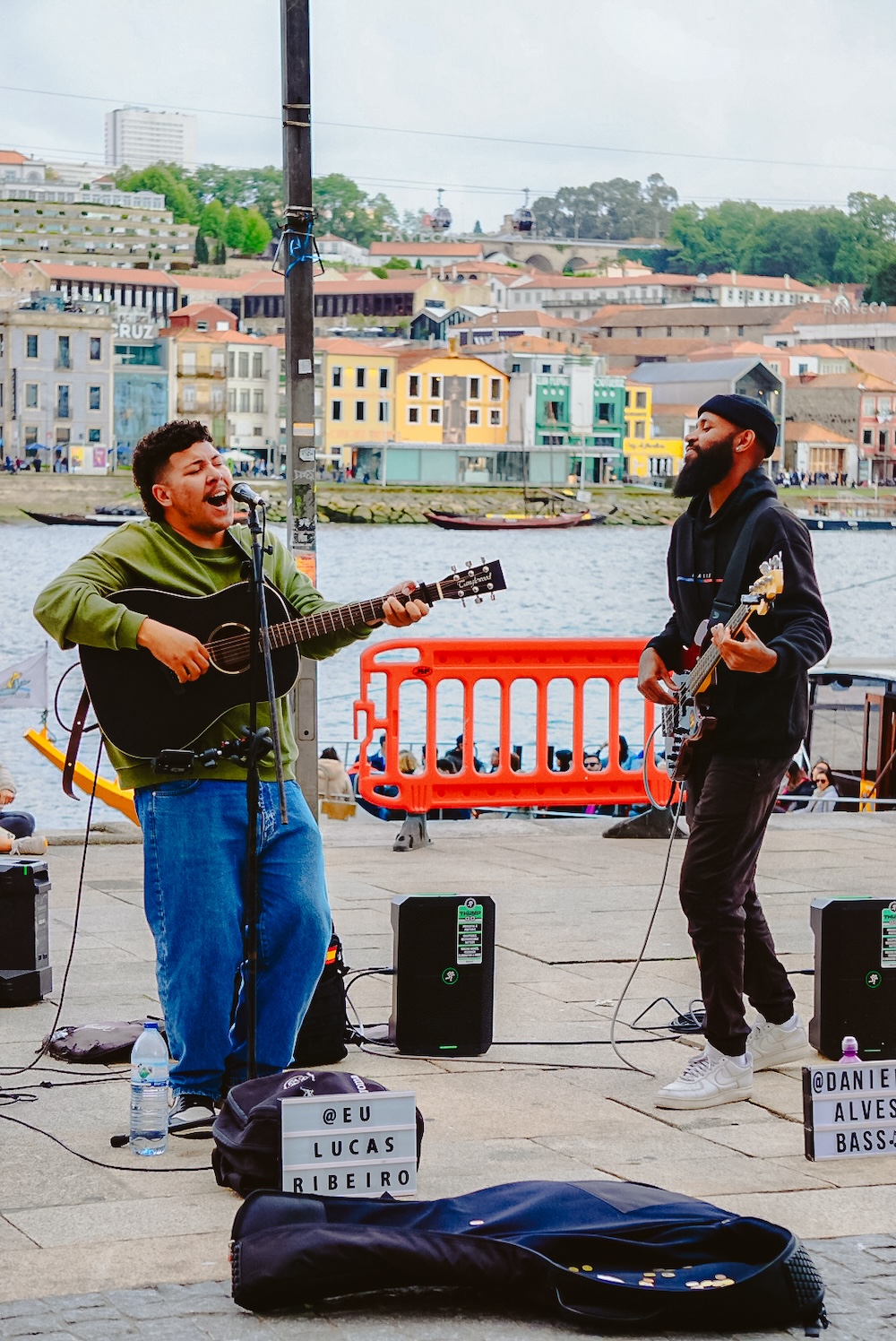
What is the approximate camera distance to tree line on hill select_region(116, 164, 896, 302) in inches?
5979

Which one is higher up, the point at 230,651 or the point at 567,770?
the point at 230,651

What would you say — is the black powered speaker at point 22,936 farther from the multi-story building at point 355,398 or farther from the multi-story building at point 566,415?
the multi-story building at point 355,398

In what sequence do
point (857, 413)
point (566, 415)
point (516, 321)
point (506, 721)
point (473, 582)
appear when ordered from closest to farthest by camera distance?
point (473, 582)
point (506, 721)
point (857, 413)
point (566, 415)
point (516, 321)

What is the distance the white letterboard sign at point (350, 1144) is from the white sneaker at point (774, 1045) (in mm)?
1870

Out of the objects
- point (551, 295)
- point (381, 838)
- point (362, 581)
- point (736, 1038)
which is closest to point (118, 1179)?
point (736, 1038)

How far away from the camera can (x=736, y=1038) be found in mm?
5582

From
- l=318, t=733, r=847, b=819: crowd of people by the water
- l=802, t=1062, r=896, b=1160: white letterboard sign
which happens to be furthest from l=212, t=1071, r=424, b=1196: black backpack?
l=318, t=733, r=847, b=819: crowd of people by the water

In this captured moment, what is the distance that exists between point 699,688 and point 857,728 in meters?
12.3

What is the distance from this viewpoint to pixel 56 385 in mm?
122375

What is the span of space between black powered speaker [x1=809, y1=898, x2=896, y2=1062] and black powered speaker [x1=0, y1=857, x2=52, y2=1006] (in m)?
2.67

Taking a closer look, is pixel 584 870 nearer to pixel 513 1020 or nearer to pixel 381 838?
pixel 381 838

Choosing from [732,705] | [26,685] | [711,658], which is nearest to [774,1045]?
[732,705]

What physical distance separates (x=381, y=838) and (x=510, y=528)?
101 meters

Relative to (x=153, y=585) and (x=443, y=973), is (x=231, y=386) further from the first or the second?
(x=153, y=585)
